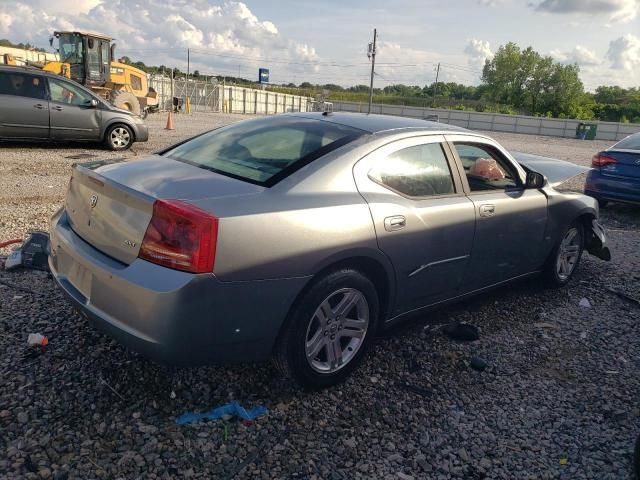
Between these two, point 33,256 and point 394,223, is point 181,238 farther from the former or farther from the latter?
point 33,256

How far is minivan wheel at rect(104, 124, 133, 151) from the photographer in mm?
11922

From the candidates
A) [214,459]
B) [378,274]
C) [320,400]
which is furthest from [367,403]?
[214,459]

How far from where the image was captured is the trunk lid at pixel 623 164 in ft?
27.2

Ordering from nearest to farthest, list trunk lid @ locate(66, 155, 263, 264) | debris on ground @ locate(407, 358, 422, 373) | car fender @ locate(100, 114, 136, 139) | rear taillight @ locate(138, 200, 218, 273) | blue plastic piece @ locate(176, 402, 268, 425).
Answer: rear taillight @ locate(138, 200, 218, 273) → trunk lid @ locate(66, 155, 263, 264) → blue plastic piece @ locate(176, 402, 268, 425) → debris on ground @ locate(407, 358, 422, 373) → car fender @ locate(100, 114, 136, 139)

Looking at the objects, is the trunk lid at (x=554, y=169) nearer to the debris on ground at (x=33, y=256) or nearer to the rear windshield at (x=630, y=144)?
the rear windshield at (x=630, y=144)

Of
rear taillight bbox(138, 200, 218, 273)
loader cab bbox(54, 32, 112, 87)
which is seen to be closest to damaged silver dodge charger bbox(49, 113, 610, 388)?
rear taillight bbox(138, 200, 218, 273)

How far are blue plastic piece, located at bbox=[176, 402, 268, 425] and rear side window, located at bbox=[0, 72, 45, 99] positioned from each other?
10.7m

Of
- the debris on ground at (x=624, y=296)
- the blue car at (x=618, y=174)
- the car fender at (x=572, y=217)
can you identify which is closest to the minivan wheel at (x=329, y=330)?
the car fender at (x=572, y=217)

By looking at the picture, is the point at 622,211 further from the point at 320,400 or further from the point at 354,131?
the point at 320,400

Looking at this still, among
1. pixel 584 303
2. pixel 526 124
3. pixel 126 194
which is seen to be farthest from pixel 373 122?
pixel 526 124

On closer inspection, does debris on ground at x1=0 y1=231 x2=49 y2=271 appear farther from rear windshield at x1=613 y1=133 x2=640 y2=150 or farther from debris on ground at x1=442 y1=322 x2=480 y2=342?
rear windshield at x1=613 y1=133 x2=640 y2=150

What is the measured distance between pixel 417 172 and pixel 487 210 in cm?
74

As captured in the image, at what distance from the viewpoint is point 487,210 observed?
12.6ft

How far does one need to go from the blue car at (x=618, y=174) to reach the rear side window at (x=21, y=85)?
433 inches
